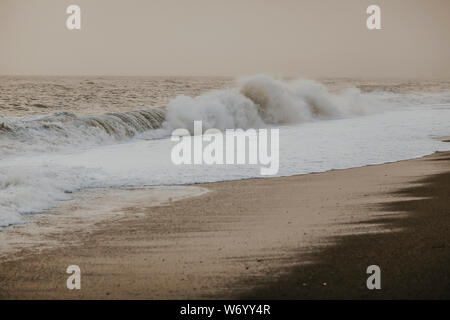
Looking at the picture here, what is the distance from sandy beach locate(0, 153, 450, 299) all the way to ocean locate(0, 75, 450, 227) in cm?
105

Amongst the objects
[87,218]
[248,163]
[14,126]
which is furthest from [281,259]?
[14,126]

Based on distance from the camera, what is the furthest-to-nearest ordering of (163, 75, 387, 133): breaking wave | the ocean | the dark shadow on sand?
(163, 75, 387, 133): breaking wave, the ocean, the dark shadow on sand

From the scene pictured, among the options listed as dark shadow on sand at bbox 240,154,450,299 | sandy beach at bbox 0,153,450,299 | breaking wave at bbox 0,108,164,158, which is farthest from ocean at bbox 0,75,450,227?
dark shadow on sand at bbox 240,154,450,299

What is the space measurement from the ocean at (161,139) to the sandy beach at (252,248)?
3.44 ft

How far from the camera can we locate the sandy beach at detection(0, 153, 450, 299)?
428cm

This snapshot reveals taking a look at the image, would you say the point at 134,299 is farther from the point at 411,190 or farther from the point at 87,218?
the point at 411,190

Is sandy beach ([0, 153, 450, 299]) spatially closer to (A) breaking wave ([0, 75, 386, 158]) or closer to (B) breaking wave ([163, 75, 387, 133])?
(A) breaking wave ([0, 75, 386, 158])

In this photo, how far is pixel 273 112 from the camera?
25.3 m

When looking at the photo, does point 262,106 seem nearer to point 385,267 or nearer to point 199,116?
point 199,116

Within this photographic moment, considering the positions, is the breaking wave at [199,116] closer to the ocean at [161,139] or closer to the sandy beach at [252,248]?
the ocean at [161,139]

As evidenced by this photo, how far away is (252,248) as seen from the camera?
5430 mm

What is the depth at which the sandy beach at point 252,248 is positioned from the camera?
169 inches
